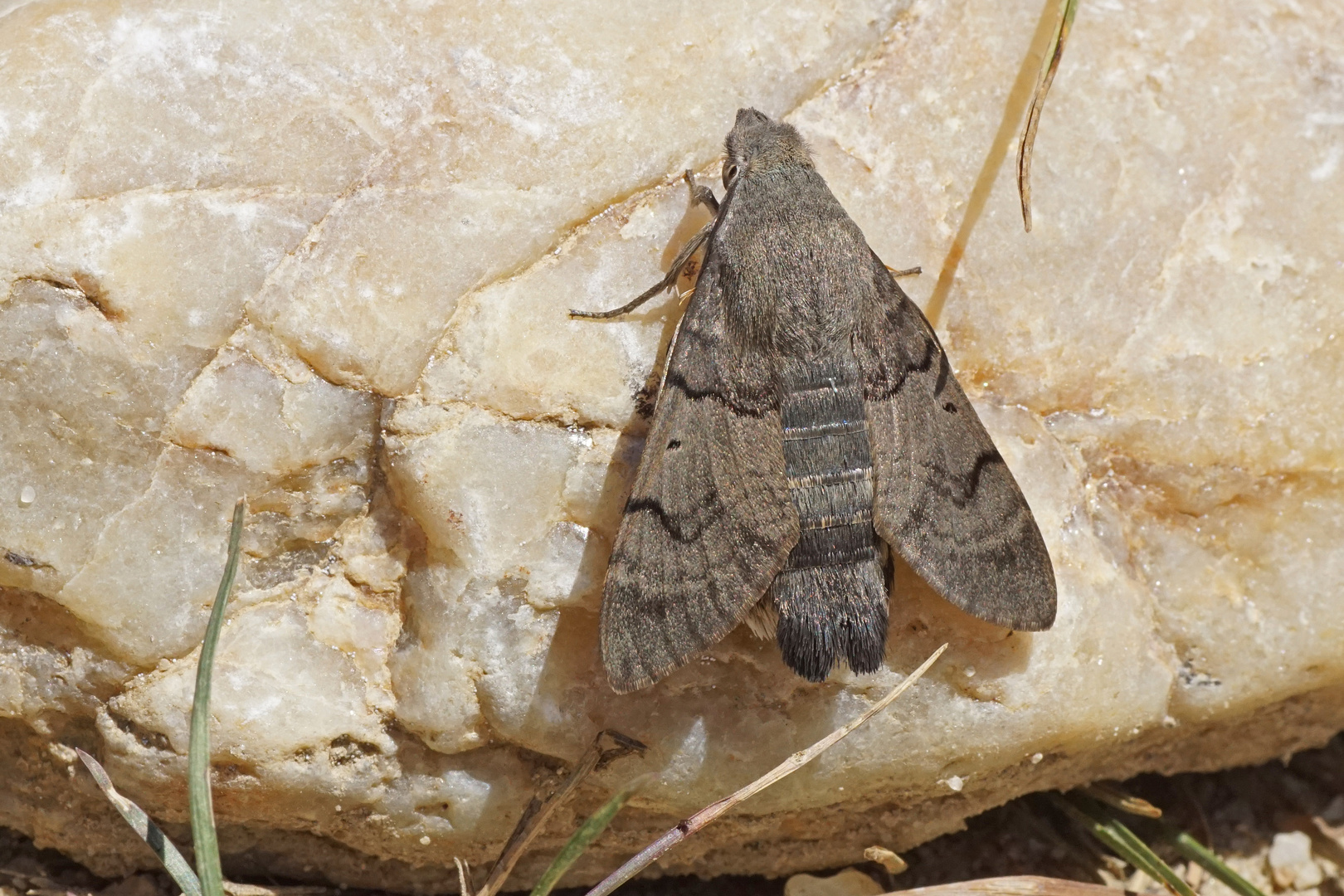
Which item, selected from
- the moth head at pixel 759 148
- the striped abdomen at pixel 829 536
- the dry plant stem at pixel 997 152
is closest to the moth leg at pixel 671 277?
the moth head at pixel 759 148

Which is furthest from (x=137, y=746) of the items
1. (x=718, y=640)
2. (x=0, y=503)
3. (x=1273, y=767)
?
(x=1273, y=767)

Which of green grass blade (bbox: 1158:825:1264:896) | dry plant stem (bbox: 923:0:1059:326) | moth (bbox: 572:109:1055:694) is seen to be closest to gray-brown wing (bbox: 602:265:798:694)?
moth (bbox: 572:109:1055:694)

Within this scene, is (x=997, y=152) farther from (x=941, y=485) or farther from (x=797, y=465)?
(x=797, y=465)

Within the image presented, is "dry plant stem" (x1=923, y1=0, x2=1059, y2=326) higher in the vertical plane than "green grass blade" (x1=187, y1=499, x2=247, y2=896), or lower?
higher

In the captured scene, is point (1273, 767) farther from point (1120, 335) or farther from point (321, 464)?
point (321, 464)

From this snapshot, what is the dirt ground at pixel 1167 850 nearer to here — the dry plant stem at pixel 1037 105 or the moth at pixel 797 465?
the moth at pixel 797 465

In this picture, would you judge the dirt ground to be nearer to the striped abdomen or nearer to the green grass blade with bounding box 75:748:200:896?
the green grass blade with bounding box 75:748:200:896

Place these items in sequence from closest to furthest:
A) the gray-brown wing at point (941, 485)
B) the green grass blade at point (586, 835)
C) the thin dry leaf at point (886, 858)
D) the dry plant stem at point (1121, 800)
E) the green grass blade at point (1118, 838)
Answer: the green grass blade at point (586, 835), the gray-brown wing at point (941, 485), the thin dry leaf at point (886, 858), the green grass blade at point (1118, 838), the dry plant stem at point (1121, 800)
